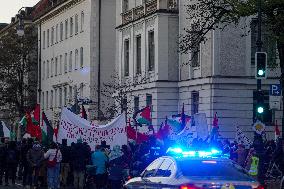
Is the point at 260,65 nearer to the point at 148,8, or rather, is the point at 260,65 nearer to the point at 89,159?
the point at 89,159

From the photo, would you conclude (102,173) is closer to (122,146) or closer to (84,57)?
(122,146)

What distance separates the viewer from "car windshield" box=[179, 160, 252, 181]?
15883 mm

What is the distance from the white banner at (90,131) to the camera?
99.6 feet

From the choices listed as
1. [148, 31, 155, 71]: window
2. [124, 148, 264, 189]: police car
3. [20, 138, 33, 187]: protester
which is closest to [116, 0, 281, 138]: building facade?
[148, 31, 155, 71]: window

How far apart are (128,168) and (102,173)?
1175 millimetres

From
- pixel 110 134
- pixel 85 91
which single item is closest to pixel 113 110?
pixel 85 91

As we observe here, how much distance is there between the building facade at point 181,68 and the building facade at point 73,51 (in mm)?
10009

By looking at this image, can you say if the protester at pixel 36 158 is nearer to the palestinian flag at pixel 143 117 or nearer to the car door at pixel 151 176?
the palestinian flag at pixel 143 117

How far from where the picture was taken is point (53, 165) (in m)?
29.7

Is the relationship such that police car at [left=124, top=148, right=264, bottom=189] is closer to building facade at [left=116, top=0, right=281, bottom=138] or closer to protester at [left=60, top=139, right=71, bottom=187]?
protester at [left=60, top=139, right=71, bottom=187]

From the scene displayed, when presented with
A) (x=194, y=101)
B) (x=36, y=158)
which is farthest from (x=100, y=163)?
(x=194, y=101)

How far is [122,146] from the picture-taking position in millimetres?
28359

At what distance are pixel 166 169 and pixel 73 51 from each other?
5947cm

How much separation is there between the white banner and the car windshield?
1393cm
